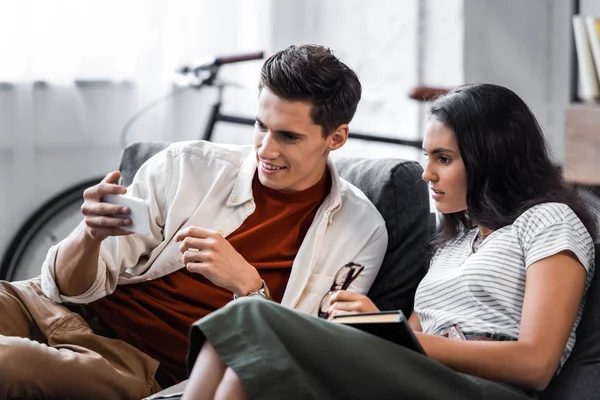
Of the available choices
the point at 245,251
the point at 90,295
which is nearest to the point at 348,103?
the point at 245,251

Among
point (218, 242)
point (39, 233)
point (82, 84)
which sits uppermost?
point (82, 84)

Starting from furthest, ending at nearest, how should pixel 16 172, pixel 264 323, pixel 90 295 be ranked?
1. pixel 16 172
2. pixel 90 295
3. pixel 264 323

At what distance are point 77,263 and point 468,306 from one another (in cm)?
74

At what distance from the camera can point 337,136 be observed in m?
1.99

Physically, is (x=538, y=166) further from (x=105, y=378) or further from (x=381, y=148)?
(x=381, y=148)

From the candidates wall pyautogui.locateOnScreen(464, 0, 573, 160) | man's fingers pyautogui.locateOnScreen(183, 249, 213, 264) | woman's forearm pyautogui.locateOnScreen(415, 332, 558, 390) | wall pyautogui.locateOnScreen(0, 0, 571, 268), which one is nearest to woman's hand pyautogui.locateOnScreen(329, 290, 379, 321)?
woman's forearm pyautogui.locateOnScreen(415, 332, 558, 390)

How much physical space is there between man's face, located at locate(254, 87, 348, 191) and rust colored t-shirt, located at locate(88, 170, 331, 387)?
2.8 inches

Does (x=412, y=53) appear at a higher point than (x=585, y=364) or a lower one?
higher

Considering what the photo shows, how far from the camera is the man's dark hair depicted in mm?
1874

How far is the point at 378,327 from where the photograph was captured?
1393mm

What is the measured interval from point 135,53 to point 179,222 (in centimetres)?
138

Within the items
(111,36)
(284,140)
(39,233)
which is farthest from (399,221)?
(111,36)

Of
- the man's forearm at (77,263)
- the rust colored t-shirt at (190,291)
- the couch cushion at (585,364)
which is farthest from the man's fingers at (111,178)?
the couch cushion at (585,364)

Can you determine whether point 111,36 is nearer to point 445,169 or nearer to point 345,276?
point 345,276
